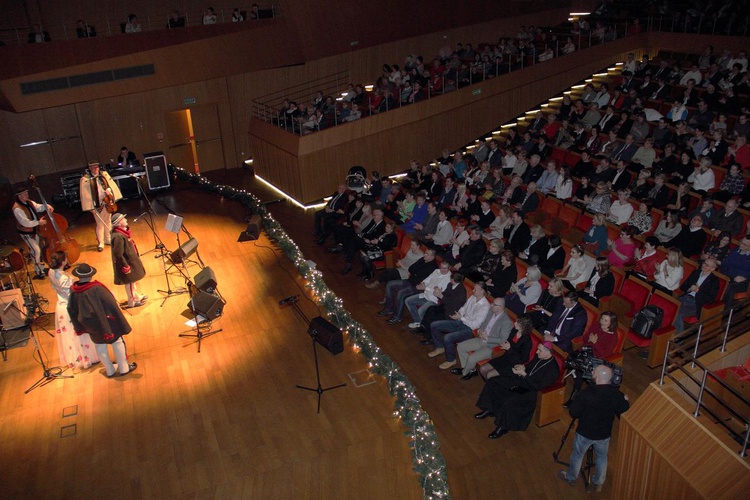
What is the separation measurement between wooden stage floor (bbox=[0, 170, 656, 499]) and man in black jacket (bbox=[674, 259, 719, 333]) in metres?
0.69

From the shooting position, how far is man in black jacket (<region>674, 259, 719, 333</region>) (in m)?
6.66

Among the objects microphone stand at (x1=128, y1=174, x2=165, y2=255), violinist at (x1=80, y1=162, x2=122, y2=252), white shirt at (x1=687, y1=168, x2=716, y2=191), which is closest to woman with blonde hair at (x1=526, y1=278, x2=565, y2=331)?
white shirt at (x1=687, y1=168, x2=716, y2=191)

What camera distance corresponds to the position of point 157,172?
1289 centimetres

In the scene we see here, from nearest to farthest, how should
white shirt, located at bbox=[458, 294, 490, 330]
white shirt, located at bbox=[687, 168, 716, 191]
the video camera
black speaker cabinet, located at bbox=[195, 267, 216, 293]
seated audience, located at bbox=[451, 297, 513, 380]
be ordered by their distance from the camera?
the video camera
seated audience, located at bbox=[451, 297, 513, 380]
white shirt, located at bbox=[458, 294, 490, 330]
black speaker cabinet, located at bbox=[195, 267, 216, 293]
white shirt, located at bbox=[687, 168, 716, 191]

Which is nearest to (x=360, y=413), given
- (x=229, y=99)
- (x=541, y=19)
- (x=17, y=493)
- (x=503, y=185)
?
(x=17, y=493)

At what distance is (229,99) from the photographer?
15094 millimetres

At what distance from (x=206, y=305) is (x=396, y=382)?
2.48 metres

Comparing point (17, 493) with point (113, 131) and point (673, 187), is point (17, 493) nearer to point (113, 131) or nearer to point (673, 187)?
point (673, 187)

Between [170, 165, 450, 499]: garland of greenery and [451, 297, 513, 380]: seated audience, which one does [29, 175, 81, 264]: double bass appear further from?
[451, 297, 513, 380]: seated audience

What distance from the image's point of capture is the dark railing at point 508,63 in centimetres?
1292

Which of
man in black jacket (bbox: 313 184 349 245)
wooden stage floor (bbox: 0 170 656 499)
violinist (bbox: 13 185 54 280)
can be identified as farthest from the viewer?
man in black jacket (bbox: 313 184 349 245)

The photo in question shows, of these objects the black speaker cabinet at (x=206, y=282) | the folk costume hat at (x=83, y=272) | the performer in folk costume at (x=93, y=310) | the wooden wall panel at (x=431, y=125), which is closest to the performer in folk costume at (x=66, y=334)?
the performer in folk costume at (x=93, y=310)

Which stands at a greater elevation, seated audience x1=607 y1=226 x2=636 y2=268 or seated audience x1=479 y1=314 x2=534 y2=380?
seated audience x1=607 y1=226 x2=636 y2=268

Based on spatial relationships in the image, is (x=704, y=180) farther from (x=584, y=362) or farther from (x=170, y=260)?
(x=170, y=260)
